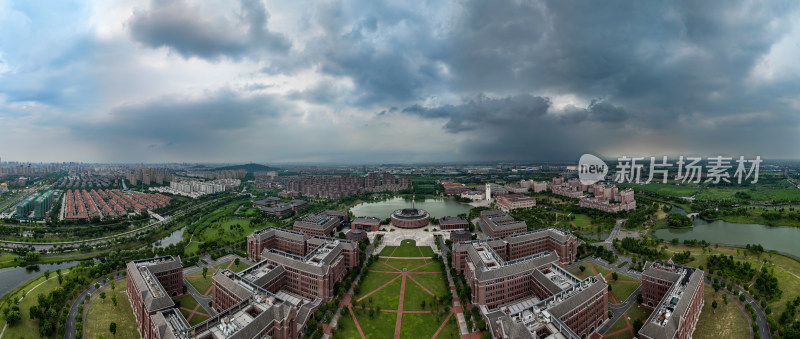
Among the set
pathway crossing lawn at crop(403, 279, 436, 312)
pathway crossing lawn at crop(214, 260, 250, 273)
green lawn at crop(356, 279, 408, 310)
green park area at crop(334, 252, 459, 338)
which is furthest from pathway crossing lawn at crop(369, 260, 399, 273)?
pathway crossing lawn at crop(214, 260, 250, 273)

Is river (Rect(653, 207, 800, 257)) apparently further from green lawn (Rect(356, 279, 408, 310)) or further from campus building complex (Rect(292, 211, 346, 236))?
campus building complex (Rect(292, 211, 346, 236))

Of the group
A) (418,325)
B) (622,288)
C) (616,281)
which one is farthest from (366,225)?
(622,288)

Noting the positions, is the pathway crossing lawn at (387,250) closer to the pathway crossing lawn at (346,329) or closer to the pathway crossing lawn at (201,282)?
the pathway crossing lawn at (346,329)

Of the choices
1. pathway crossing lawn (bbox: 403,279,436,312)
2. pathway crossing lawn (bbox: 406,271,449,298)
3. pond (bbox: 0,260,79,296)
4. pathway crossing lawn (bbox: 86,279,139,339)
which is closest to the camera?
pathway crossing lawn (bbox: 86,279,139,339)

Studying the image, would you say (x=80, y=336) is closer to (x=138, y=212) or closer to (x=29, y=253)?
(x=29, y=253)

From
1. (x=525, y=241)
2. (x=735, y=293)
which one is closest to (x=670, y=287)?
(x=735, y=293)

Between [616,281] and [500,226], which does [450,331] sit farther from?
[500,226]

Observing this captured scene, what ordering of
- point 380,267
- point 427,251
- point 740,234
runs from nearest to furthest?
point 380,267, point 427,251, point 740,234
